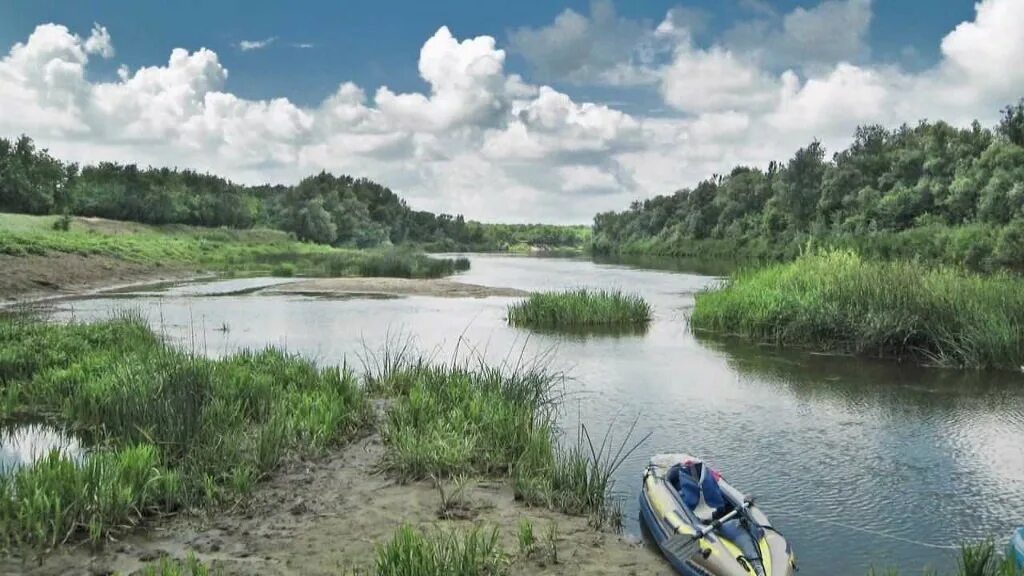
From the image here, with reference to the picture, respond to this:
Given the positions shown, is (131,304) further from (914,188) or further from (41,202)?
(914,188)

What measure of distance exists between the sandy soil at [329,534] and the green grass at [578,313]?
16942 millimetres

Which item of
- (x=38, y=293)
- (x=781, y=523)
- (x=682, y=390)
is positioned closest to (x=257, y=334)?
(x=682, y=390)

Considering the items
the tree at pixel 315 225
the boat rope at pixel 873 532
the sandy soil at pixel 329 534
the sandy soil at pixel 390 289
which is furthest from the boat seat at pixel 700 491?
the tree at pixel 315 225

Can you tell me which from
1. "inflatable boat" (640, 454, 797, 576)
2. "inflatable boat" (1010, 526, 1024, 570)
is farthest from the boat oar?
"inflatable boat" (1010, 526, 1024, 570)

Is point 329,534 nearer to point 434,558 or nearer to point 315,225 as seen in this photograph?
point 434,558

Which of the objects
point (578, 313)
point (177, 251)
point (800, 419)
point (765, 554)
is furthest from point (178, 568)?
point (177, 251)

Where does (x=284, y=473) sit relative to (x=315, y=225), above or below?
below

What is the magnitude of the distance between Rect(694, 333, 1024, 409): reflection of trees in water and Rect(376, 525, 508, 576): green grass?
34.9ft

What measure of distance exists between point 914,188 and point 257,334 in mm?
51880

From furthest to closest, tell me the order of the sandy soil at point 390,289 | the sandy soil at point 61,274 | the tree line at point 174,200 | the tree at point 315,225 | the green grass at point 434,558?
the tree at point 315,225, the tree line at point 174,200, the sandy soil at point 390,289, the sandy soil at point 61,274, the green grass at point 434,558

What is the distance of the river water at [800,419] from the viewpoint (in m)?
8.45

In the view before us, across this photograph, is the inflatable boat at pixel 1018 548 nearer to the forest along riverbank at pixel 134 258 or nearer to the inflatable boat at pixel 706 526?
the inflatable boat at pixel 706 526

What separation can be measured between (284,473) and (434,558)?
11.9ft

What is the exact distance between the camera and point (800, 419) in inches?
526
